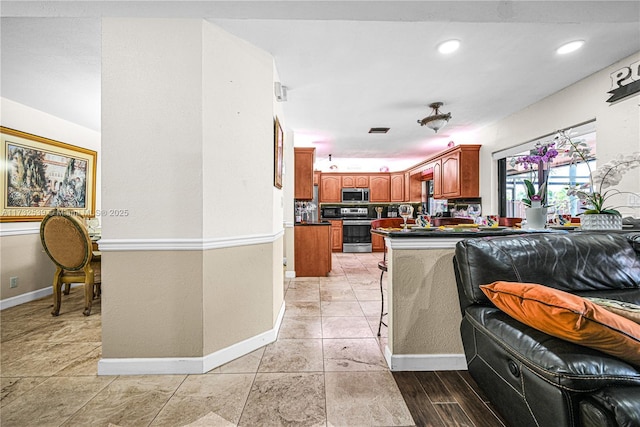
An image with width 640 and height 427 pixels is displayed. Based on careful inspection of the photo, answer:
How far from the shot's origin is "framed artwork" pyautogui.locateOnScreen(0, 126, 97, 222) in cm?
317

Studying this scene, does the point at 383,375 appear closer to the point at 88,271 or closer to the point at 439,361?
the point at 439,361

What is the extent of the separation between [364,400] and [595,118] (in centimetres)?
322

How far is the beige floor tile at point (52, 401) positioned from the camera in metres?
1.46

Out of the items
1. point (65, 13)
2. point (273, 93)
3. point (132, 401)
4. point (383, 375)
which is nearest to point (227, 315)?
point (132, 401)

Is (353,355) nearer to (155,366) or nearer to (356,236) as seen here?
(155,366)

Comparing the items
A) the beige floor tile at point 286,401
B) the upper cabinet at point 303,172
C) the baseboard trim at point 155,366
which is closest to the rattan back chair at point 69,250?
the baseboard trim at point 155,366

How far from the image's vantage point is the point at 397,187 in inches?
292

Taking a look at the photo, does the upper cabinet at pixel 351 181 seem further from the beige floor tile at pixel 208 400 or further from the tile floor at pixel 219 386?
the beige floor tile at pixel 208 400

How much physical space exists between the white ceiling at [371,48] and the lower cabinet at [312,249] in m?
1.76

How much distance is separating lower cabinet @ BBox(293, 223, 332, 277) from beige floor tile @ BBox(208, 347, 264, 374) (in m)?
2.44

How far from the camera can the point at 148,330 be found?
187 centimetres

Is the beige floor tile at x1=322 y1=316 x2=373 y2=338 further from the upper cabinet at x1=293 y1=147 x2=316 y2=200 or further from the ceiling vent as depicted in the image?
the ceiling vent

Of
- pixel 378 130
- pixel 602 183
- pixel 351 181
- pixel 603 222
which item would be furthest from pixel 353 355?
pixel 351 181

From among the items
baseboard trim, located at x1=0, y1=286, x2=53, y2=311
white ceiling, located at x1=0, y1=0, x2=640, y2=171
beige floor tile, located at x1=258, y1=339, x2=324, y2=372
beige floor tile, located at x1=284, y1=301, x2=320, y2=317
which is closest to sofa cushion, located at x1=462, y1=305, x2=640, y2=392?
beige floor tile, located at x1=258, y1=339, x2=324, y2=372
